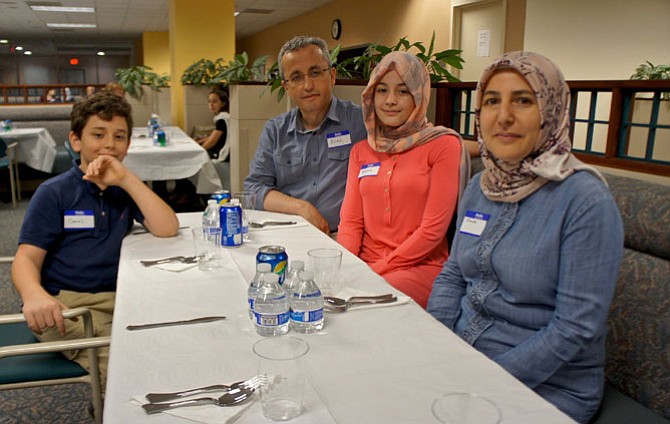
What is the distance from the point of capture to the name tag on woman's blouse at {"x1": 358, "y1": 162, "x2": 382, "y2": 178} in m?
2.25

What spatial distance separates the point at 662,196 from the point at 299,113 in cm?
182

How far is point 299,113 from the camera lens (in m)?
2.89

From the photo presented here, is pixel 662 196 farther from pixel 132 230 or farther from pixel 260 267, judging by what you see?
pixel 132 230

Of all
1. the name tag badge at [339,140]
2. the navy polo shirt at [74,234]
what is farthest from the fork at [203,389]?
the name tag badge at [339,140]

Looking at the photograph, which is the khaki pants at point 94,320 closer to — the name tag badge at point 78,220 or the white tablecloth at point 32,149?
the name tag badge at point 78,220

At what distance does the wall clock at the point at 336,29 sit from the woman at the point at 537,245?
9.02 metres

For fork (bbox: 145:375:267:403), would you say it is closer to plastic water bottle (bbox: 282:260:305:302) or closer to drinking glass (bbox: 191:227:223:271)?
plastic water bottle (bbox: 282:260:305:302)

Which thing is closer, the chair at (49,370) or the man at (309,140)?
the chair at (49,370)

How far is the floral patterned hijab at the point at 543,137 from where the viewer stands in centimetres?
145

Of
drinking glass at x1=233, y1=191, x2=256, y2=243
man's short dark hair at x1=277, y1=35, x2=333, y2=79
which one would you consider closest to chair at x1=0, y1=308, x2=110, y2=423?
drinking glass at x1=233, y1=191, x2=256, y2=243

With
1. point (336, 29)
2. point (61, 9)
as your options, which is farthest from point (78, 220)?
point (61, 9)

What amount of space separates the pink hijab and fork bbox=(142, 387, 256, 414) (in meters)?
1.42

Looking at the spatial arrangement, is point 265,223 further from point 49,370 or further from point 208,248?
point 49,370

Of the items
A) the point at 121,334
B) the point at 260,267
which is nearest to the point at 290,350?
the point at 260,267
